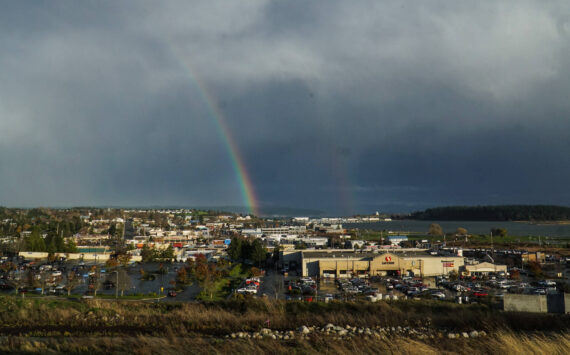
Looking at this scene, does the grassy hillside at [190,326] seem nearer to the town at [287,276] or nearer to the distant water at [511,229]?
the town at [287,276]

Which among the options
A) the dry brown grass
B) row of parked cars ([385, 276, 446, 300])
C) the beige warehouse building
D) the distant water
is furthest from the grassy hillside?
the distant water

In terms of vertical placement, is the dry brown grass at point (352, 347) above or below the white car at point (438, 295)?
above

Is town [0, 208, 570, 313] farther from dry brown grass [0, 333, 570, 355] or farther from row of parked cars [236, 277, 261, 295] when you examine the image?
dry brown grass [0, 333, 570, 355]

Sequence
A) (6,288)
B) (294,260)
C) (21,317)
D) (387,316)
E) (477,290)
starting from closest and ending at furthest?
1. (387,316)
2. (21,317)
3. (477,290)
4. (6,288)
5. (294,260)

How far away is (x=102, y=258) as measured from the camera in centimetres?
2839

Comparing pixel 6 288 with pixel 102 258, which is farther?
pixel 102 258

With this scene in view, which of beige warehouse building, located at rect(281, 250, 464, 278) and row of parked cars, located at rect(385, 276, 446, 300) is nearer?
row of parked cars, located at rect(385, 276, 446, 300)

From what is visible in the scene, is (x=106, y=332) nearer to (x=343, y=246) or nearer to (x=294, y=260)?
(x=294, y=260)

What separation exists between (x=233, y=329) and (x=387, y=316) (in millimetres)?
2511

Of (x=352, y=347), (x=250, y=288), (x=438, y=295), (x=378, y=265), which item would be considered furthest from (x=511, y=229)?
(x=352, y=347)

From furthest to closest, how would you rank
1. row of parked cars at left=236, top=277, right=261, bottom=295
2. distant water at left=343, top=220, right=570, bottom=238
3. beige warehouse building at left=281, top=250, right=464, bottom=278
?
1. distant water at left=343, top=220, right=570, bottom=238
2. beige warehouse building at left=281, top=250, right=464, bottom=278
3. row of parked cars at left=236, top=277, right=261, bottom=295

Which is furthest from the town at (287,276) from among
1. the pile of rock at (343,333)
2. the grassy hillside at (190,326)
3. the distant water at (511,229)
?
the distant water at (511,229)

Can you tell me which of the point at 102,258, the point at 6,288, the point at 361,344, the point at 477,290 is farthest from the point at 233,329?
the point at 102,258

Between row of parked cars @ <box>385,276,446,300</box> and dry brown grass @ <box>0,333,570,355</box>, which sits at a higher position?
dry brown grass @ <box>0,333,570,355</box>
